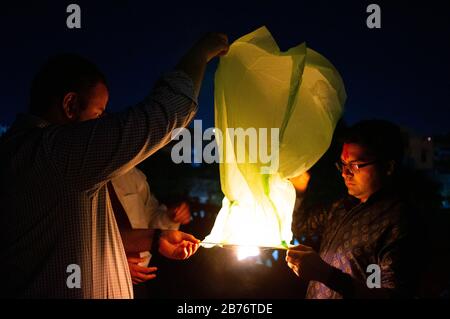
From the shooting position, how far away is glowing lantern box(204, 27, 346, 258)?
2189 mm

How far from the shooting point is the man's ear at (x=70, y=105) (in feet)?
6.32

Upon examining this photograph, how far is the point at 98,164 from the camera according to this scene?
154 cm

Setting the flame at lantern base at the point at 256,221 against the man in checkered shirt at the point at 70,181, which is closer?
the man in checkered shirt at the point at 70,181

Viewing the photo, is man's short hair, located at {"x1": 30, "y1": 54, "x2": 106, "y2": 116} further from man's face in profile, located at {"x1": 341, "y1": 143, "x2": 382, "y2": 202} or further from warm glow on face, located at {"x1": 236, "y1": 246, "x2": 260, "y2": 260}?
man's face in profile, located at {"x1": 341, "y1": 143, "x2": 382, "y2": 202}

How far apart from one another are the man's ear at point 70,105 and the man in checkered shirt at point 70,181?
0.54ft

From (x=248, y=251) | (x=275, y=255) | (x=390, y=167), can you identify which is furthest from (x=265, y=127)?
(x=275, y=255)

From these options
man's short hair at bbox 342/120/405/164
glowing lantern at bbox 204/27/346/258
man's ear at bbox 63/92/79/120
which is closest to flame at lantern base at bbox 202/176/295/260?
glowing lantern at bbox 204/27/346/258

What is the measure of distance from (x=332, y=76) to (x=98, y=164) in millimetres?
1637

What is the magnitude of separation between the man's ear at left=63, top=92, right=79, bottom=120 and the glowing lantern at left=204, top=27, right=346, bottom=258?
861mm

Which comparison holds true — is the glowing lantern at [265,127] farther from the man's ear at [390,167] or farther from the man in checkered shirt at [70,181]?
the man's ear at [390,167]

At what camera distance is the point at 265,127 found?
217cm

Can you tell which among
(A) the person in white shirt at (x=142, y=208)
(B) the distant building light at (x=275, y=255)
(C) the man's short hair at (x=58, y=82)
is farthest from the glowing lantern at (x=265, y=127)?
(B) the distant building light at (x=275, y=255)

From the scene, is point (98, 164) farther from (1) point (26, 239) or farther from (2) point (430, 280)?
(2) point (430, 280)

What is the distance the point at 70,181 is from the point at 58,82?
25.5 inches
